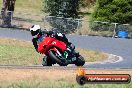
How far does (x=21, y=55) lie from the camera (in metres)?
26.1

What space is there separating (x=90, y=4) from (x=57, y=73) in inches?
2053

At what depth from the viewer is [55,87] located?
29.6 ft

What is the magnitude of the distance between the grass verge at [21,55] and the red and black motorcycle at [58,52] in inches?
675

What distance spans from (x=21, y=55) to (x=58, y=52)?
19905 millimetres

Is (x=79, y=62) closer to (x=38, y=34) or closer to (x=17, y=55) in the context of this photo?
(x=38, y=34)

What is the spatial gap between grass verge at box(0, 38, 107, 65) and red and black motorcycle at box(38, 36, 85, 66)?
17150 millimetres

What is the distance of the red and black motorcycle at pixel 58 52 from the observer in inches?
245

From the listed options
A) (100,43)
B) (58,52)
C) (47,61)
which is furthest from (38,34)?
(100,43)

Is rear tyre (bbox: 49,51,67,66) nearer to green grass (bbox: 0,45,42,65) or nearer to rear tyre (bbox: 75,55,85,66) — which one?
rear tyre (bbox: 75,55,85,66)

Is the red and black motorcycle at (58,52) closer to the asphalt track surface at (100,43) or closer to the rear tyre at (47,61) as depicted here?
the rear tyre at (47,61)

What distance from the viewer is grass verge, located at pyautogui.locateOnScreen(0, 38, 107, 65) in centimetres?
2428

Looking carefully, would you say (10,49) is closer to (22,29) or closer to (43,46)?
(22,29)

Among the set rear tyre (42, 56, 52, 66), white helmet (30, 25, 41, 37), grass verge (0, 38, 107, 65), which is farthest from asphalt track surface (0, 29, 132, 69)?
white helmet (30, 25, 41, 37)

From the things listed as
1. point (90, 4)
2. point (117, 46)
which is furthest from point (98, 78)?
point (90, 4)
